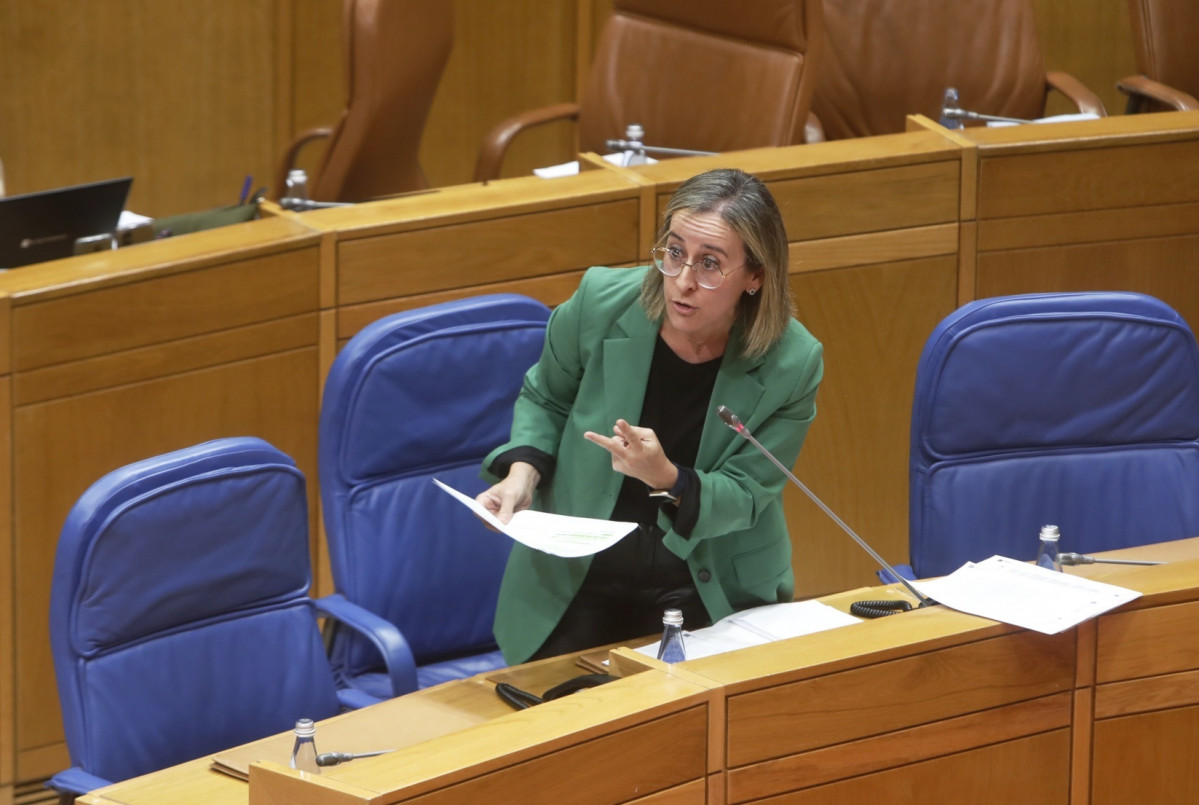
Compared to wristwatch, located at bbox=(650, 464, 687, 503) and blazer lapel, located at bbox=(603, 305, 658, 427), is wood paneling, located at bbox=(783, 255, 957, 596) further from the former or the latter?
wristwatch, located at bbox=(650, 464, 687, 503)

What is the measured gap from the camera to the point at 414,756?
150cm

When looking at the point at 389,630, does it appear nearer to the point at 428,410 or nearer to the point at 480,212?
the point at 428,410

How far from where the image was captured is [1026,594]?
1.93m

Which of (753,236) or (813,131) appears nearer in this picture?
(753,236)

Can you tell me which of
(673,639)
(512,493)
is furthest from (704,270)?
(673,639)

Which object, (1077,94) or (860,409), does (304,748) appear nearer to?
(860,409)

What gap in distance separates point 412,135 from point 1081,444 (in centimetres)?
161

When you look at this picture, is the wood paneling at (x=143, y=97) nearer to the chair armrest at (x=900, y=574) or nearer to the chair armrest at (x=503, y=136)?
the chair armrest at (x=503, y=136)

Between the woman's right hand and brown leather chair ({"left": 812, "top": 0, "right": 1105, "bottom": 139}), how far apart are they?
203 centimetres

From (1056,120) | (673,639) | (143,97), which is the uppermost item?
(1056,120)

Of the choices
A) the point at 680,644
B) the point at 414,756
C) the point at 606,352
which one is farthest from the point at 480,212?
the point at 414,756

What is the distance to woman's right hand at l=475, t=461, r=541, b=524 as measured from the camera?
2.07 metres

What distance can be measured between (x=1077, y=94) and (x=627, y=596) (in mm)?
2149

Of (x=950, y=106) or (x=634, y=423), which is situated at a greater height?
(x=950, y=106)
